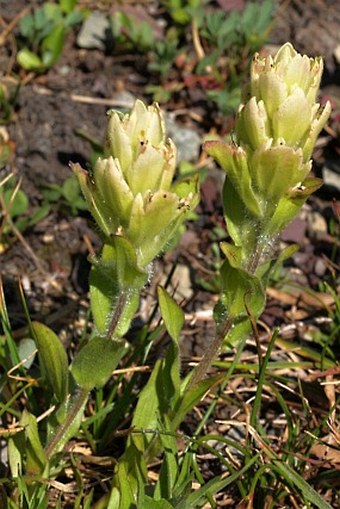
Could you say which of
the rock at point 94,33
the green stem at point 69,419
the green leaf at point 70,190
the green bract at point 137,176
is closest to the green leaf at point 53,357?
the green stem at point 69,419

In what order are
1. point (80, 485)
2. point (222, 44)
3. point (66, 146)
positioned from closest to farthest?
point (80, 485) < point (66, 146) < point (222, 44)

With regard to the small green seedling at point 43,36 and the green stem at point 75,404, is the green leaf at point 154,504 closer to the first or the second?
the green stem at point 75,404

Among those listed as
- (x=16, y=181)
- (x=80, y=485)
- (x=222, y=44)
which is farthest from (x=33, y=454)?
(x=222, y=44)

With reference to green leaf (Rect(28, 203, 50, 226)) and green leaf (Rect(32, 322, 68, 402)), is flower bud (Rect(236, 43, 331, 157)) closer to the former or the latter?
green leaf (Rect(32, 322, 68, 402))

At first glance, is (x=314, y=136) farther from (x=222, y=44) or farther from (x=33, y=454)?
(x=222, y=44)

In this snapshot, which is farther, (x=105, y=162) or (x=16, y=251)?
(x=16, y=251)

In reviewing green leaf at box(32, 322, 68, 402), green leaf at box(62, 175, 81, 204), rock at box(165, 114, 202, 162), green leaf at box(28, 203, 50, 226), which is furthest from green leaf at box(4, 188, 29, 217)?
green leaf at box(32, 322, 68, 402)

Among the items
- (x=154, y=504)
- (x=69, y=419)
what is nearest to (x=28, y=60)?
(x=69, y=419)
